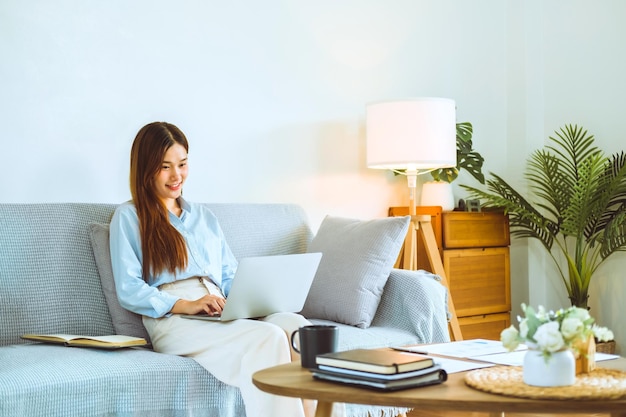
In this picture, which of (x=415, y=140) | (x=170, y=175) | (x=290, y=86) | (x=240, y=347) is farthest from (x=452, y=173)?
(x=240, y=347)

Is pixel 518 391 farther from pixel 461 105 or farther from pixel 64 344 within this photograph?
pixel 461 105

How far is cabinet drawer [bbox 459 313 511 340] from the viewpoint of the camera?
4.00 m

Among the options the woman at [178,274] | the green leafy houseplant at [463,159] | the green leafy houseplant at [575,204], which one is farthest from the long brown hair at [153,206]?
the green leafy houseplant at [575,204]

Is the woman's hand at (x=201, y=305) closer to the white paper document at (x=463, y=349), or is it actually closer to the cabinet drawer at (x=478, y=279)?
the white paper document at (x=463, y=349)

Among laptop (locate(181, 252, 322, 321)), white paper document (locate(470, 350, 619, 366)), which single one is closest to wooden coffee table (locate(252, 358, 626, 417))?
white paper document (locate(470, 350, 619, 366))

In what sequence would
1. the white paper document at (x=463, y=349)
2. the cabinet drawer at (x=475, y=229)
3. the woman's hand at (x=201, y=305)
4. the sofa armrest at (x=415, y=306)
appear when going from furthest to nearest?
the cabinet drawer at (x=475, y=229) < the sofa armrest at (x=415, y=306) < the woman's hand at (x=201, y=305) < the white paper document at (x=463, y=349)

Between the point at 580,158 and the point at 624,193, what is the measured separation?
1.02ft

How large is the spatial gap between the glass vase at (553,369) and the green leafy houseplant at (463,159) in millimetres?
2679

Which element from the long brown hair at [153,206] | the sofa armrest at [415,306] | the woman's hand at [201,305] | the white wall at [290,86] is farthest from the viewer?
the white wall at [290,86]

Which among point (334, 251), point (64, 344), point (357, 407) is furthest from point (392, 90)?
point (64, 344)

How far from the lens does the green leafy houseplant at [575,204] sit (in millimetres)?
3984

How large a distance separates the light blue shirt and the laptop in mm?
132

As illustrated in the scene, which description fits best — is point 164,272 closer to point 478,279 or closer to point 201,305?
point 201,305

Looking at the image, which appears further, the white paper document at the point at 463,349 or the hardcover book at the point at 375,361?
the white paper document at the point at 463,349
